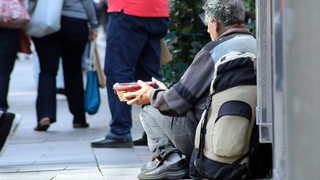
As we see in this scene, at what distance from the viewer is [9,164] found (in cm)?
641

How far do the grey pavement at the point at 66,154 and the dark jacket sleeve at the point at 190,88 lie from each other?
61cm

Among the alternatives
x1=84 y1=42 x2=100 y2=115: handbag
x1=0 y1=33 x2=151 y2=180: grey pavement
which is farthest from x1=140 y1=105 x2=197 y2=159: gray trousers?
x1=84 y1=42 x2=100 y2=115: handbag

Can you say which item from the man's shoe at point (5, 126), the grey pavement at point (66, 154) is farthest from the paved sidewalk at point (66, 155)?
the man's shoe at point (5, 126)

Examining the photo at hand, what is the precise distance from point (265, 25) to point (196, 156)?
98 centimetres


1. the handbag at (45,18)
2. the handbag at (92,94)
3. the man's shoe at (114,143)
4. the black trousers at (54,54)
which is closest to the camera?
the man's shoe at (114,143)

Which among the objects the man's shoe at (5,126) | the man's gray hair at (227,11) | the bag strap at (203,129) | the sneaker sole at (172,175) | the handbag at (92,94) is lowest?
the handbag at (92,94)

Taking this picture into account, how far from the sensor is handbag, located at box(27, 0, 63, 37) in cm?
800

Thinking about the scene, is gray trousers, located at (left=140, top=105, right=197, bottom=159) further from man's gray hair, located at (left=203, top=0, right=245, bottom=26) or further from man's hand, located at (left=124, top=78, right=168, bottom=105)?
man's gray hair, located at (left=203, top=0, right=245, bottom=26)

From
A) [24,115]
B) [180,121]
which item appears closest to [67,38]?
[24,115]

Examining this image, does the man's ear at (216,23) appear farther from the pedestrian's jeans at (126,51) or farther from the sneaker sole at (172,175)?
the pedestrian's jeans at (126,51)

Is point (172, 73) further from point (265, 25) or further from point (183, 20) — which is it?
point (265, 25)

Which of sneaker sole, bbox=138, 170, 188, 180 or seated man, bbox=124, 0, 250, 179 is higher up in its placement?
seated man, bbox=124, 0, 250, 179

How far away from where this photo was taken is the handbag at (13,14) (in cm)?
769

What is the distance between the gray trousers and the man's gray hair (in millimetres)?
620
